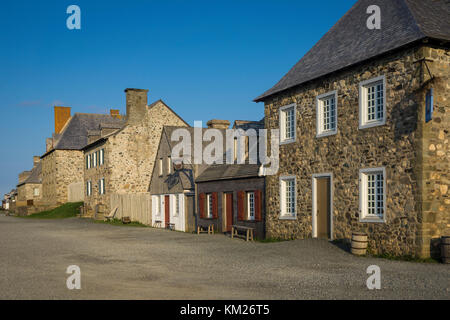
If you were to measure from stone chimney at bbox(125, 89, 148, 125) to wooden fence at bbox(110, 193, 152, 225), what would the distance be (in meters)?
6.24

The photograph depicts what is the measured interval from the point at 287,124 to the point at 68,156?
123 ft

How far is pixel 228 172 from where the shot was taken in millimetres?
25484

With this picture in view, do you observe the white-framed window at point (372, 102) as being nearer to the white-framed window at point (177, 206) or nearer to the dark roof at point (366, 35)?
the dark roof at point (366, 35)

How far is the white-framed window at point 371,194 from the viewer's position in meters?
15.3

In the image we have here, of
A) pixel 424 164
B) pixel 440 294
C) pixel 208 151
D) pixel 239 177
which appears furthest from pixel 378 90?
pixel 208 151

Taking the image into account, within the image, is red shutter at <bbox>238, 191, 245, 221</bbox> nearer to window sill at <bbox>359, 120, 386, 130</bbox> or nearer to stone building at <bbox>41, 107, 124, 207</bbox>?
window sill at <bbox>359, 120, 386, 130</bbox>

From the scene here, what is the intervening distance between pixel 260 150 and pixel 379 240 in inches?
356

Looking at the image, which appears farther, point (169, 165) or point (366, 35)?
point (169, 165)

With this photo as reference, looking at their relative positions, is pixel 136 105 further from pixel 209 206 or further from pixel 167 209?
pixel 209 206

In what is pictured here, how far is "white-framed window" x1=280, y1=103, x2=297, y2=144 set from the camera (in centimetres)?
1964

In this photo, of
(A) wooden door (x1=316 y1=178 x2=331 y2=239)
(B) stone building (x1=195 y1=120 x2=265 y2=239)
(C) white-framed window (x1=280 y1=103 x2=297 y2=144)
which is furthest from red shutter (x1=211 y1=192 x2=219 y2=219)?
(A) wooden door (x1=316 y1=178 x2=331 y2=239)

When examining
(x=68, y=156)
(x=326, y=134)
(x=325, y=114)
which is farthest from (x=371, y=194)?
(x=68, y=156)

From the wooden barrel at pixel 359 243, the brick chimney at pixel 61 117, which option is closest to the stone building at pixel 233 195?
the wooden barrel at pixel 359 243

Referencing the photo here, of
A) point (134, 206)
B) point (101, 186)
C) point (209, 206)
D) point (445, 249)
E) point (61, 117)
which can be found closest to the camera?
point (445, 249)
